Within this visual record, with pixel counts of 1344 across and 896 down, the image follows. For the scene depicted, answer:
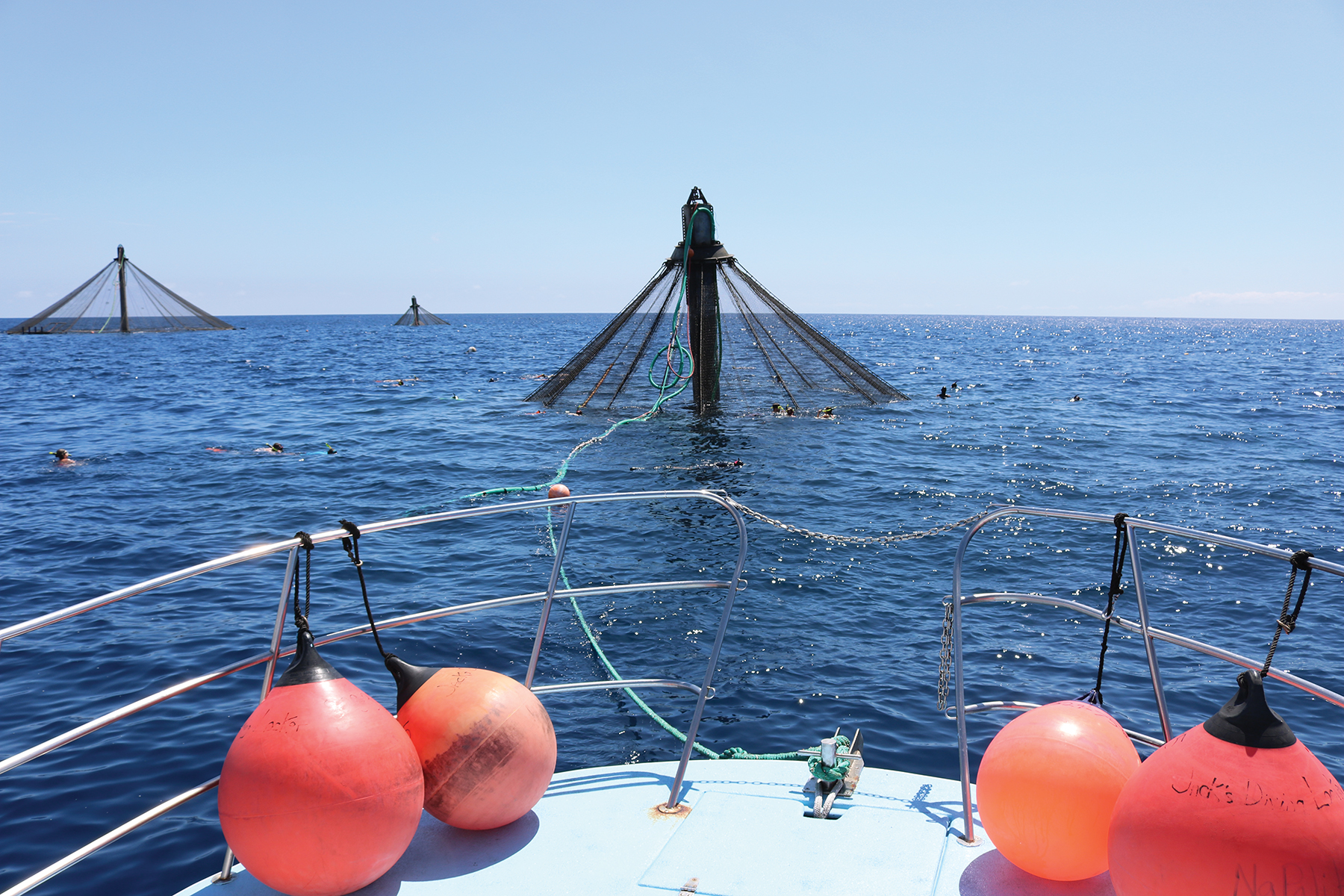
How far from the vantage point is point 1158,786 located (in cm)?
277

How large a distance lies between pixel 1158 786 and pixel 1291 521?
1649 centimetres

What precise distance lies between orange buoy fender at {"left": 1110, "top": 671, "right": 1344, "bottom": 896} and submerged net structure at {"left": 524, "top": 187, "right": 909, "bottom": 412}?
19.2 m

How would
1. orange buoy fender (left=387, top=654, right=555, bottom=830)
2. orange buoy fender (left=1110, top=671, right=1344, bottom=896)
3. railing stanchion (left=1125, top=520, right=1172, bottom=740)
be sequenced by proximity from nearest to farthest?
orange buoy fender (left=1110, top=671, right=1344, bottom=896), railing stanchion (left=1125, top=520, right=1172, bottom=740), orange buoy fender (left=387, top=654, right=555, bottom=830)

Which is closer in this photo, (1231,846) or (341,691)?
(1231,846)

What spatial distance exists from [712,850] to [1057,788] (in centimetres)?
147

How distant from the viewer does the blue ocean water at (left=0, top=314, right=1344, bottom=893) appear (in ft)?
26.2

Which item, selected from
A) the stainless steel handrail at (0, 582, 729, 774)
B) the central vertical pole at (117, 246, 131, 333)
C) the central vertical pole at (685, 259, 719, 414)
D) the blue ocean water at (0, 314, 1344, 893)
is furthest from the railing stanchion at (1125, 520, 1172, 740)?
the central vertical pole at (117, 246, 131, 333)

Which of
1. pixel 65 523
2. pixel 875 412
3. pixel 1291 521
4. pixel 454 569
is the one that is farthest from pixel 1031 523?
pixel 65 523

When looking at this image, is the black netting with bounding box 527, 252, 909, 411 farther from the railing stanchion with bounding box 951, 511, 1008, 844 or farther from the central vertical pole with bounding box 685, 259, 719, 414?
the railing stanchion with bounding box 951, 511, 1008, 844

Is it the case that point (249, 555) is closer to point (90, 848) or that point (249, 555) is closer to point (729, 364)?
point (90, 848)

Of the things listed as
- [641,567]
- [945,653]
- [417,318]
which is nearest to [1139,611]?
[945,653]

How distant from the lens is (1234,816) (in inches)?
102

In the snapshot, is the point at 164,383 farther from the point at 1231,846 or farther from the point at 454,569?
the point at 1231,846

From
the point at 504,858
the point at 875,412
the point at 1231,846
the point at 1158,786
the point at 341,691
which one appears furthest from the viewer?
the point at 875,412
